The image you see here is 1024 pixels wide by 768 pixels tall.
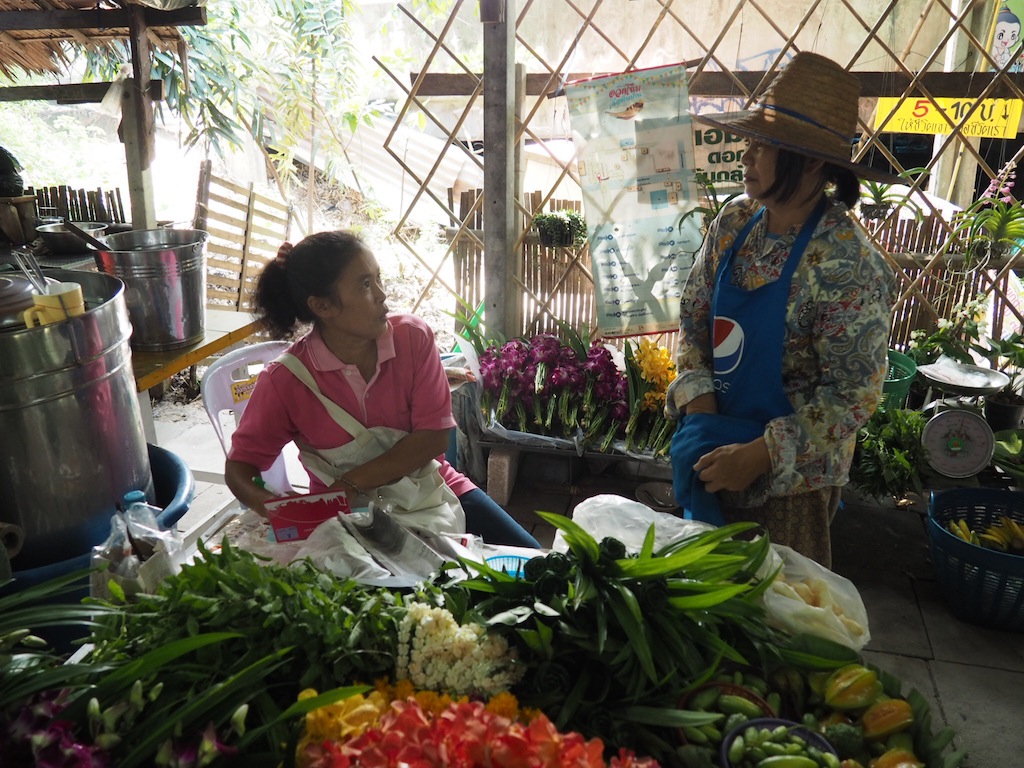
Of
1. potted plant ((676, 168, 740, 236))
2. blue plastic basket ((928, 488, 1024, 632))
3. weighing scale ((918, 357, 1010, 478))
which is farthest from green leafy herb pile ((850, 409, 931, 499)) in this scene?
potted plant ((676, 168, 740, 236))

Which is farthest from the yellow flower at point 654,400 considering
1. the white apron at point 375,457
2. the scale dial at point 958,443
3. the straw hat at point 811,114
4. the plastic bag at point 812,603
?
the plastic bag at point 812,603

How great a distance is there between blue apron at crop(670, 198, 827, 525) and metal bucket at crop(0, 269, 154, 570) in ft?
4.15

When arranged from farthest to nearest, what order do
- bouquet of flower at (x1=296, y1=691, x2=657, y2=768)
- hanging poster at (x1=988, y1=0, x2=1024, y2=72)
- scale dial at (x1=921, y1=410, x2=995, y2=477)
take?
1. hanging poster at (x1=988, y1=0, x2=1024, y2=72)
2. scale dial at (x1=921, y1=410, x2=995, y2=477)
3. bouquet of flower at (x1=296, y1=691, x2=657, y2=768)

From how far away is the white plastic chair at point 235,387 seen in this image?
2.17 metres

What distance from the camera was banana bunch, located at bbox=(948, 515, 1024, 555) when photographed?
2289 mm

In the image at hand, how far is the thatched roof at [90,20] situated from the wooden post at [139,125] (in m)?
0.04

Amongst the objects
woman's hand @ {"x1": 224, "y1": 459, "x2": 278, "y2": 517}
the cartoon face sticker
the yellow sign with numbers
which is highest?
the cartoon face sticker

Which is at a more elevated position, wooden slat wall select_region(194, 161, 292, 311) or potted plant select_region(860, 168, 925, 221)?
potted plant select_region(860, 168, 925, 221)

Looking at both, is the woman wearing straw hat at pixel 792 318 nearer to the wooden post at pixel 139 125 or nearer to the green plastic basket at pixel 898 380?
the green plastic basket at pixel 898 380

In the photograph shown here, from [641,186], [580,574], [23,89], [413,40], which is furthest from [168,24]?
[413,40]

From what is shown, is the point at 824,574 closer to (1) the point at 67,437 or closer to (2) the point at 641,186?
(1) the point at 67,437

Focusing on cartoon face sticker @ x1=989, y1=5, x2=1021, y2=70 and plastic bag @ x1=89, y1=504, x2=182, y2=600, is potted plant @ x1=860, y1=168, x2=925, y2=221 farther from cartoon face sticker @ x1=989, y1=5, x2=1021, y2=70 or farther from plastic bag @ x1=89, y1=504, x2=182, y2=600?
plastic bag @ x1=89, y1=504, x2=182, y2=600

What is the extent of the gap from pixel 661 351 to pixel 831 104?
1.50 meters

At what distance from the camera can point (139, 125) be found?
9.68ft
